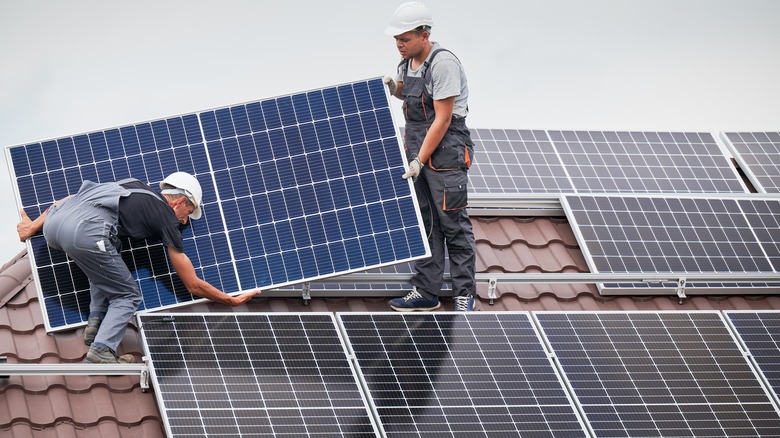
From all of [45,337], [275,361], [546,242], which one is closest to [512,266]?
[546,242]

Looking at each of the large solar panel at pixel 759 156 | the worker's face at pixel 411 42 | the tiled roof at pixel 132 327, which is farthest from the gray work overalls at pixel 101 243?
the large solar panel at pixel 759 156

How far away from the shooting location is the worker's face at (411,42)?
14.2 meters

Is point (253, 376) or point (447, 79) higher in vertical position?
point (447, 79)

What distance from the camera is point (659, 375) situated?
538 inches

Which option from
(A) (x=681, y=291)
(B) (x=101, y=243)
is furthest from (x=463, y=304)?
(B) (x=101, y=243)

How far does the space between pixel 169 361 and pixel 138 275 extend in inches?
51.0

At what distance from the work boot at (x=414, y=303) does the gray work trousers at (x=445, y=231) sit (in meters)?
0.06

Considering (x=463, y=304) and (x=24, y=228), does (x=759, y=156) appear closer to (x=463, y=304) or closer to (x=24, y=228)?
(x=463, y=304)

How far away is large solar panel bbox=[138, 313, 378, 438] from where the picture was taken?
12359 mm

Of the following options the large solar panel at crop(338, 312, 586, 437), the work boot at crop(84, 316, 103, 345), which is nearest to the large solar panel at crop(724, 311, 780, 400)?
the large solar panel at crop(338, 312, 586, 437)

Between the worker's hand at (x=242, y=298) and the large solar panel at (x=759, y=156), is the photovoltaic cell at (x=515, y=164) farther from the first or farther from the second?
the worker's hand at (x=242, y=298)

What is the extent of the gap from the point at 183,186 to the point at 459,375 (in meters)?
3.25

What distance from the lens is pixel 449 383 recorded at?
1311 cm

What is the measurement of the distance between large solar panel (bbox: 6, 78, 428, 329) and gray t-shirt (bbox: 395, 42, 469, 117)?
0.65 m
